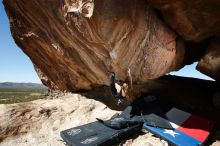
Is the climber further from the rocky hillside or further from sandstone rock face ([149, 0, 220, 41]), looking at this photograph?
sandstone rock face ([149, 0, 220, 41])

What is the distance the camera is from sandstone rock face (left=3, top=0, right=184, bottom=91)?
5.72 meters

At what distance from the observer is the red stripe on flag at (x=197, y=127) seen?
4715 mm

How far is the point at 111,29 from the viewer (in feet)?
19.2

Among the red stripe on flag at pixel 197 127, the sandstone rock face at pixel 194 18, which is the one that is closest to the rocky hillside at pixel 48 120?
the red stripe on flag at pixel 197 127

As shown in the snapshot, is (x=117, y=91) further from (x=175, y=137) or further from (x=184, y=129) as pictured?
(x=175, y=137)

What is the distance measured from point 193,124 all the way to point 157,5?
289cm

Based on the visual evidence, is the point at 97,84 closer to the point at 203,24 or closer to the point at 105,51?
the point at 105,51

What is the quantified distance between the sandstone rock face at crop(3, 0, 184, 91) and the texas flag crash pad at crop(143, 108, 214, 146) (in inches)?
67.1

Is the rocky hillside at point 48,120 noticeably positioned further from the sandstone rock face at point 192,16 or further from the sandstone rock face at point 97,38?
the sandstone rock face at point 192,16

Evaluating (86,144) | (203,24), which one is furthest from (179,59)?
(86,144)

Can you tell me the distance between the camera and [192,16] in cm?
579

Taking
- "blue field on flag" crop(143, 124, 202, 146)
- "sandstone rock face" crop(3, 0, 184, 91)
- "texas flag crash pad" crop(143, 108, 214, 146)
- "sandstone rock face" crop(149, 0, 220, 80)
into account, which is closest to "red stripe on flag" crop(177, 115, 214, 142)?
"texas flag crash pad" crop(143, 108, 214, 146)

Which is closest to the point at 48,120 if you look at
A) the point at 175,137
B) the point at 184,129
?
the point at 175,137

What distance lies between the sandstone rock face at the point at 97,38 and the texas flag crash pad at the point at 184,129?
1.70 meters
